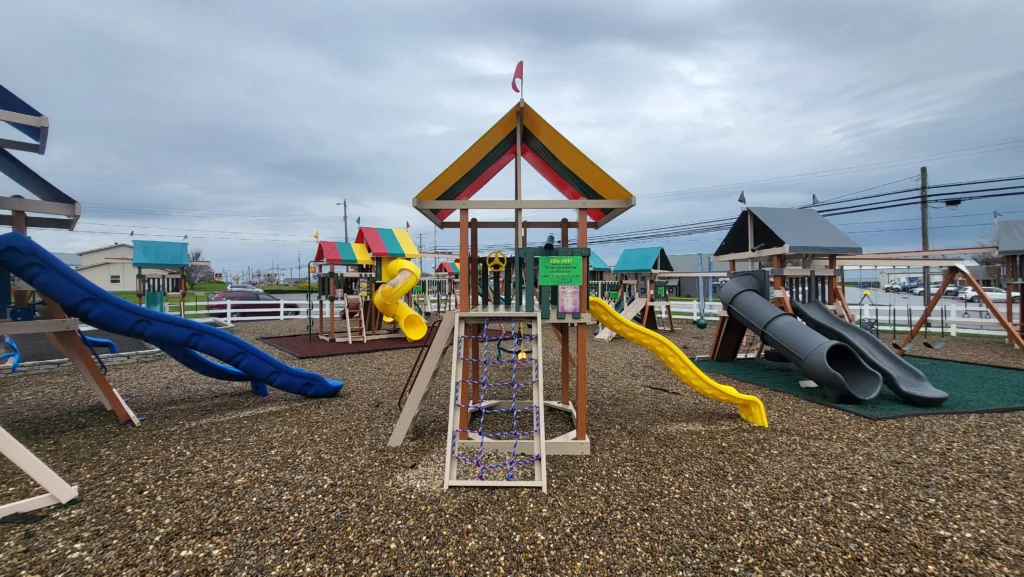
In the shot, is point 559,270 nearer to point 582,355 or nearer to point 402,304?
point 582,355

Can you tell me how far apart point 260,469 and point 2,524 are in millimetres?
1547

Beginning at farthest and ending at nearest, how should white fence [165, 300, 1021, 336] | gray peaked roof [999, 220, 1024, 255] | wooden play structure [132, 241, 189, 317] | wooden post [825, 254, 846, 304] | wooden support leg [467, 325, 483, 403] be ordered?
wooden play structure [132, 241, 189, 317]
white fence [165, 300, 1021, 336]
gray peaked roof [999, 220, 1024, 255]
wooden post [825, 254, 846, 304]
wooden support leg [467, 325, 483, 403]

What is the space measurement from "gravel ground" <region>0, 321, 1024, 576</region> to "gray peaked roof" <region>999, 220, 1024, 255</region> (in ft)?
26.5

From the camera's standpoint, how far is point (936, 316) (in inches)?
656

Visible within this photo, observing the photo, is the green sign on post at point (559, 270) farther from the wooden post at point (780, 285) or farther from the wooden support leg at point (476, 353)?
the wooden post at point (780, 285)

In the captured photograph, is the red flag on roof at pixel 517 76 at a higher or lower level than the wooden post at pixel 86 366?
higher

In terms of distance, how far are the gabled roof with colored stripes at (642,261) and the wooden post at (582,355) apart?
12.1 m

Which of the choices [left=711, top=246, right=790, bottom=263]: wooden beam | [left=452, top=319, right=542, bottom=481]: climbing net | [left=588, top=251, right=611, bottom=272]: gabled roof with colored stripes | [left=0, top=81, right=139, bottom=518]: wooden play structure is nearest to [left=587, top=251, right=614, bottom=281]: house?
[left=588, top=251, right=611, bottom=272]: gabled roof with colored stripes

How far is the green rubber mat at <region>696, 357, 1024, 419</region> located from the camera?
5840mm

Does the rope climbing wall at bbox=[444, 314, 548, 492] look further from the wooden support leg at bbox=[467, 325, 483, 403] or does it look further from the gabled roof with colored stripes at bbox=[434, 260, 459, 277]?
the gabled roof with colored stripes at bbox=[434, 260, 459, 277]

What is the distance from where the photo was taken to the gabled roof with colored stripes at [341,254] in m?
15.9

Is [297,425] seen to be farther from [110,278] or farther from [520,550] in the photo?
[110,278]

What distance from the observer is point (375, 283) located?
13.7 m

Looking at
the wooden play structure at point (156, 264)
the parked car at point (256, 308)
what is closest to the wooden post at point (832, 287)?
the wooden play structure at point (156, 264)
